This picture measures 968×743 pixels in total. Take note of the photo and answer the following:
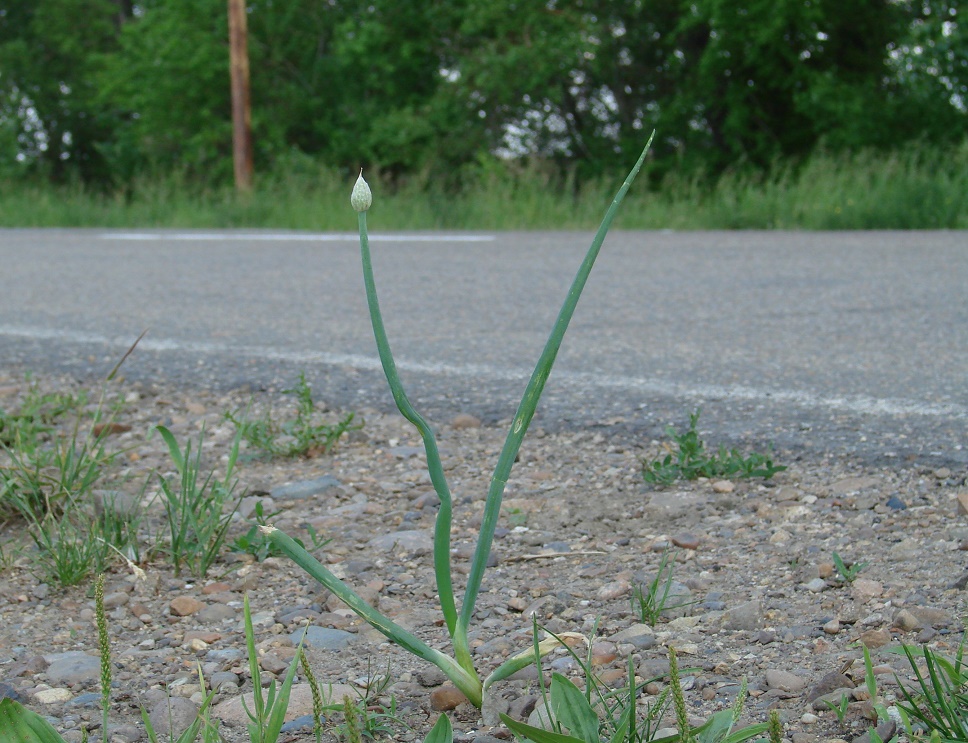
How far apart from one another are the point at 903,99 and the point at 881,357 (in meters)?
15.0

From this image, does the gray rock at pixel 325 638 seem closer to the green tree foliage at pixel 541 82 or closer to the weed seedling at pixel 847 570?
the weed seedling at pixel 847 570

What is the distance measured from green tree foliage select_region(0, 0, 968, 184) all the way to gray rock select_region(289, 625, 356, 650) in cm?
1358

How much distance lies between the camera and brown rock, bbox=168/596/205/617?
5.18ft

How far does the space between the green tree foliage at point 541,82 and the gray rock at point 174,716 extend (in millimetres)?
13794

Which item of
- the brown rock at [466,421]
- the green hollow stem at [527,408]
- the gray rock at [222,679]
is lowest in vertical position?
the gray rock at [222,679]

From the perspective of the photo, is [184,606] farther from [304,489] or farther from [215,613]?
[304,489]

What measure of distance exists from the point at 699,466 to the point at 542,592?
0.53 metres

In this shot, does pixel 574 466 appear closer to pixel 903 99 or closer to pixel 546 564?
pixel 546 564

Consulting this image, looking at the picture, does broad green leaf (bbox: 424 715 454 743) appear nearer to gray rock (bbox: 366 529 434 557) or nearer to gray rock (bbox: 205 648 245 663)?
gray rock (bbox: 205 648 245 663)

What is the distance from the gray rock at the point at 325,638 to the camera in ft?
4.80

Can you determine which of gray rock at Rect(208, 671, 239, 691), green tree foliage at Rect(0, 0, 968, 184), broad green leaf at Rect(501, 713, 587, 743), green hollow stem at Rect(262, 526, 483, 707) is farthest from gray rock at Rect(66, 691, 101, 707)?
green tree foliage at Rect(0, 0, 968, 184)

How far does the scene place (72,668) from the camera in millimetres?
1400

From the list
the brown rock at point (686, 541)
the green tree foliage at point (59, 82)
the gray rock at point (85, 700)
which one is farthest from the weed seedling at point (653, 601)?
the green tree foliage at point (59, 82)

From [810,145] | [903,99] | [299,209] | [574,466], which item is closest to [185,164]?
[299,209]
